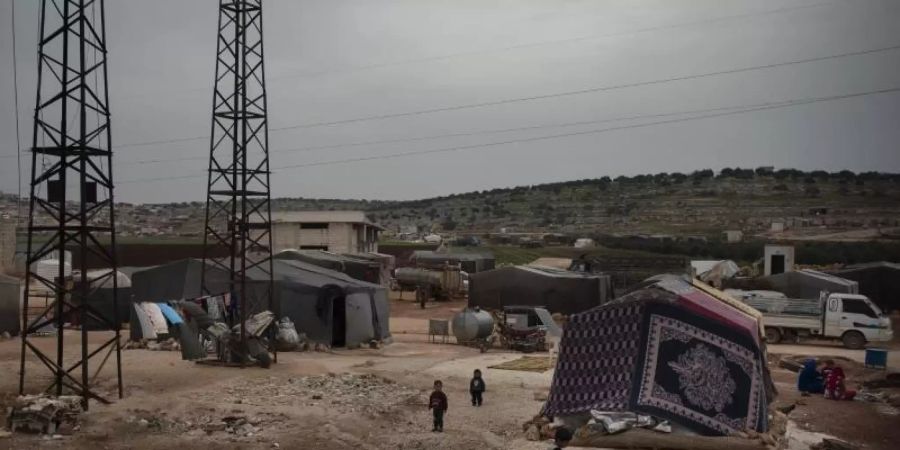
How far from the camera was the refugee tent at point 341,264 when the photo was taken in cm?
4438

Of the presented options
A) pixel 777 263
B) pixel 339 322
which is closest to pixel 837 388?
pixel 339 322

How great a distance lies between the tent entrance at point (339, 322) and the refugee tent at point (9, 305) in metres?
11.0

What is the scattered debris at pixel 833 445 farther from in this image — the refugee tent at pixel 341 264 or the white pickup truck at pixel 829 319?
the refugee tent at pixel 341 264

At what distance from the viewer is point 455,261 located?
57.1 metres

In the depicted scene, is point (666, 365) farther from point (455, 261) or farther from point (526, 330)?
point (455, 261)

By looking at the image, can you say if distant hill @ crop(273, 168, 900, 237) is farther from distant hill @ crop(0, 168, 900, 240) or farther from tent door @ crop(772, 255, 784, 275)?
tent door @ crop(772, 255, 784, 275)

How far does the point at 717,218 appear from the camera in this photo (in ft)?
362

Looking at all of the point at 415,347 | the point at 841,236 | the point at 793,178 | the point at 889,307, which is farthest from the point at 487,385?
the point at 793,178

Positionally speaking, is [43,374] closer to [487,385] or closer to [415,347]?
[487,385]

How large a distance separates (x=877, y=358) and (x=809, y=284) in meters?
15.0

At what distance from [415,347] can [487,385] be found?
9.35 meters

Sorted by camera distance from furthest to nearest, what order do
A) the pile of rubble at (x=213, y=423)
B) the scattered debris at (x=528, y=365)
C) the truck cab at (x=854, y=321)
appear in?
the truck cab at (x=854, y=321) < the scattered debris at (x=528, y=365) < the pile of rubble at (x=213, y=423)

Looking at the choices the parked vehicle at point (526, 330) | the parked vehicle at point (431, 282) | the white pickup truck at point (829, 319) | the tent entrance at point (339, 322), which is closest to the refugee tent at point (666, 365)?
the parked vehicle at point (526, 330)

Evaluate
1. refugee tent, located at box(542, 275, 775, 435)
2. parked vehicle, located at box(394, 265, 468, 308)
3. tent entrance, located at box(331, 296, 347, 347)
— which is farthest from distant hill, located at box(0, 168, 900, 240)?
refugee tent, located at box(542, 275, 775, 435)
